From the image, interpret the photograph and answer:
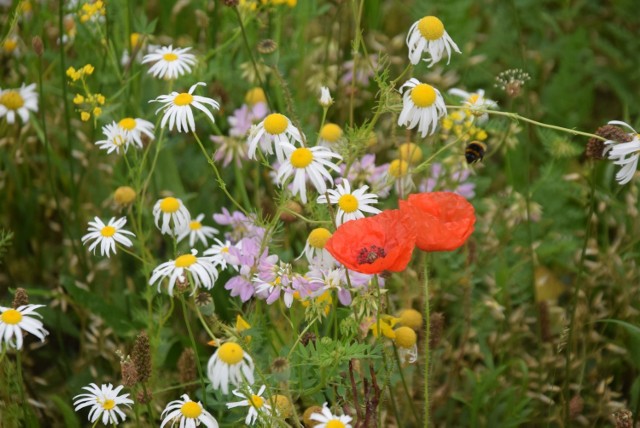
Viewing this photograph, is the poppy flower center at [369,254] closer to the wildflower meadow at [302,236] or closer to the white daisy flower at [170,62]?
the wildflower meadow at [302,236]

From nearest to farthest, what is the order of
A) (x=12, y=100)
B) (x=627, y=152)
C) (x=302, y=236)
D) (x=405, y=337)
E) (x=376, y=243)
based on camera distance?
1. (x=376, y=243)
2. (x=627, y=152)
3. (x=405, y=337)
4. (x=12, y=100)
5. (x=302, y=236)

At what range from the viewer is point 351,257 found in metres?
1.36

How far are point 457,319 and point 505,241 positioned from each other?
0.27 metres

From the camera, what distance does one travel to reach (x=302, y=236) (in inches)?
93.7

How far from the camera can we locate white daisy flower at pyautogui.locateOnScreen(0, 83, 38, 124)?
7.45 ft

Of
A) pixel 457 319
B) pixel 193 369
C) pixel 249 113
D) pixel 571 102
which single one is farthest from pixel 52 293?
pixel 571 102

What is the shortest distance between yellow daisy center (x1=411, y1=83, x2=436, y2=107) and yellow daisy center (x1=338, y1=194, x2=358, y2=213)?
21 centimetres

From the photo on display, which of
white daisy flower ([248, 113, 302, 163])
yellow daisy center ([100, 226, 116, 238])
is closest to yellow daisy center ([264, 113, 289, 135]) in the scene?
white daisy flower ([248, 113, 302, 163])

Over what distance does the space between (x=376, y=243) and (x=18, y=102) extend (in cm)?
128

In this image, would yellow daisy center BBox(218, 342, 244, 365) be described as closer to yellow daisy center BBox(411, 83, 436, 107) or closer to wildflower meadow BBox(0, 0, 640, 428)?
wildflower meadow BBox(0, 0, 640, 428)

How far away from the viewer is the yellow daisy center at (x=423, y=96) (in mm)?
1582

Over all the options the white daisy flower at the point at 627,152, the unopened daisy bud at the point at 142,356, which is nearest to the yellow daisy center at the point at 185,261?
the unopened daisy bud at the point at 142,356

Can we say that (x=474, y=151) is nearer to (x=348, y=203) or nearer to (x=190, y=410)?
(x=348, y=203)

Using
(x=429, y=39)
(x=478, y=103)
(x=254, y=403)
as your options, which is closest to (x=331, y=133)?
(x=478, y=103)
